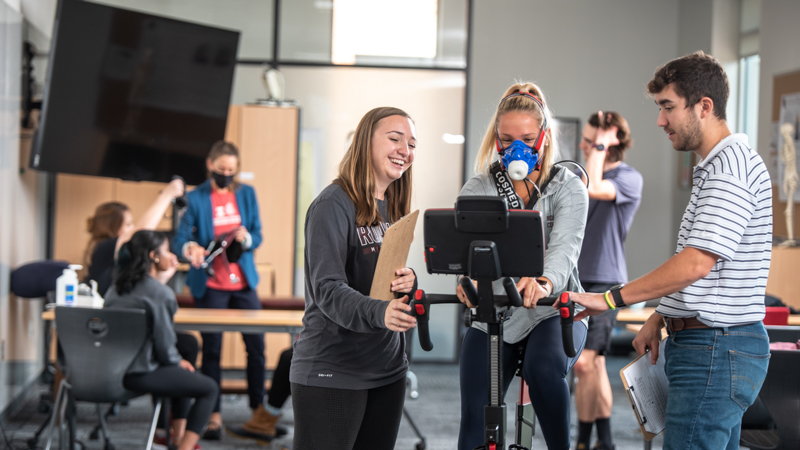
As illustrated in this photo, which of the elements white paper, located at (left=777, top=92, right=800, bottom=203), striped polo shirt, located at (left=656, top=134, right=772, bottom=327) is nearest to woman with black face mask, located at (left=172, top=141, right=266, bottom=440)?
striped polo shirt, located at (left=656, top=134, right=772, bottom=327)

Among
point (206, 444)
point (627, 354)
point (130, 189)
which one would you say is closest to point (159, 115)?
point (130, 189)

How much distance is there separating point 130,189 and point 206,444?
264cm

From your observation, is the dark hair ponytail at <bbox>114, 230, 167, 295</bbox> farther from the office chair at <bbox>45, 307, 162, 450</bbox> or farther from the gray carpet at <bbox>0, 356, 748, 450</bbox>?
the gray carpet at <bbox>0, 356, 748, 450</bbox>

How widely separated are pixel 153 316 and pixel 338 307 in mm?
1747

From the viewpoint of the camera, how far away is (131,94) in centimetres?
485

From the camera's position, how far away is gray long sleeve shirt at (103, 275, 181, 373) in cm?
305

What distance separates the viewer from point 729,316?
5.42ft

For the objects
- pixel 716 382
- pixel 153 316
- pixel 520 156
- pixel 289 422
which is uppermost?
pixel 520 156

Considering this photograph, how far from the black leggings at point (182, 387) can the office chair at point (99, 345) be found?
86mm

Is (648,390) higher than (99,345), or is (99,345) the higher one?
(648,390)

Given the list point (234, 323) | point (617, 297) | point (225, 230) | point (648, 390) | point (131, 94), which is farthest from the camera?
point (131, 94)

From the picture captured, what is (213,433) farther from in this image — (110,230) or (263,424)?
(110,230)

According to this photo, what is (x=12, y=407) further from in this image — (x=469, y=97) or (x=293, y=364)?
(x=469, y=97)

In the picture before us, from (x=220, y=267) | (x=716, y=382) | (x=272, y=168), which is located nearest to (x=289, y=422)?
(x=220, y=267)
